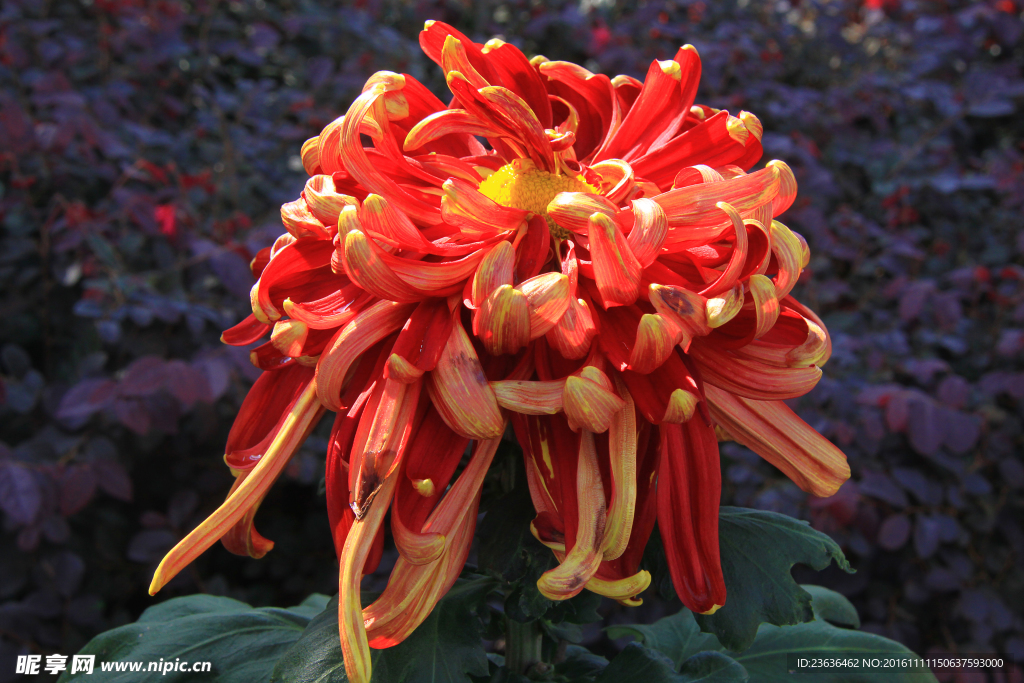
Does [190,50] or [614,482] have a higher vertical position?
[614,482]

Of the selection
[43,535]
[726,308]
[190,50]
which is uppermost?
[726,308]

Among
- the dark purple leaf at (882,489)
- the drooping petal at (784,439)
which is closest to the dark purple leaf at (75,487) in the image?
the drooping petal at (784,439)

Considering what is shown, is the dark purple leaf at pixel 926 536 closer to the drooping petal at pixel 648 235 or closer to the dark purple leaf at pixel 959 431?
the dark purple leaf at pixel 959 431

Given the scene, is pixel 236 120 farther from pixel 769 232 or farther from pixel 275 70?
pixel 769 232

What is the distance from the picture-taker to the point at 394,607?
0.53 metres

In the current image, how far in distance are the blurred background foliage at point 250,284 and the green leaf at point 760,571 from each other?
0.75m

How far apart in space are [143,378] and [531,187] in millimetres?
1067

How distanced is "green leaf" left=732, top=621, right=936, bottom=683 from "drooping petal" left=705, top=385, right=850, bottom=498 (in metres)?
0.33

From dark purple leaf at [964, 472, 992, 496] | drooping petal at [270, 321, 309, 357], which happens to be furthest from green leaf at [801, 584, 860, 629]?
dark purple leaf at [964, 472, 992, 496]

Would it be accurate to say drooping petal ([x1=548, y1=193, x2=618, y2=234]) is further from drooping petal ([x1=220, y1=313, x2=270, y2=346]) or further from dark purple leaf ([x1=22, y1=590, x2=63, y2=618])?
dark purple leaf ([x1=22, y1=590, x2=63, y2=618])

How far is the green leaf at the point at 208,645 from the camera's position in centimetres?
75

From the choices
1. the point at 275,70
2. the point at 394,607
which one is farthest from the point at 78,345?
the point at 394,607

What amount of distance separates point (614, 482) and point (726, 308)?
14 cm

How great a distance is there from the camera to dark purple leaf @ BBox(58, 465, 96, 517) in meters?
1.42
